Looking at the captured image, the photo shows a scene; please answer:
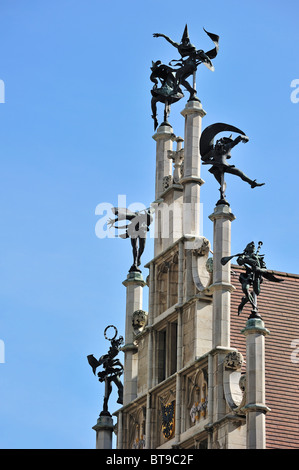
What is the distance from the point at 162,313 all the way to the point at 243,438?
684cm

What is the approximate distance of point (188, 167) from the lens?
5281 centimetres

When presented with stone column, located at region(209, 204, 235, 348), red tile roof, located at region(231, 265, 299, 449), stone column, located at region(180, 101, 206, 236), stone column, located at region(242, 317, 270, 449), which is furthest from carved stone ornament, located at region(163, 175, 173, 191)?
stone column, located at region(242, 317, 270, 449)

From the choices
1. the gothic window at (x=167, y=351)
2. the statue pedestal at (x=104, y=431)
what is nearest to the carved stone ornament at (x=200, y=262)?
the gothic window at (x=167, y=351)

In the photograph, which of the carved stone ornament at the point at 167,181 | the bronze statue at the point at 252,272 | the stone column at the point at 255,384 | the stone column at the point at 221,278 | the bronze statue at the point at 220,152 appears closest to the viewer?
the stone column at the point at 255,384

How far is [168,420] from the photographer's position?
50.7 m

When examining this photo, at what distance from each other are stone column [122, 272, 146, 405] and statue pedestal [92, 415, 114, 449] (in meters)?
1.52

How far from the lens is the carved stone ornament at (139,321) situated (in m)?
54.2

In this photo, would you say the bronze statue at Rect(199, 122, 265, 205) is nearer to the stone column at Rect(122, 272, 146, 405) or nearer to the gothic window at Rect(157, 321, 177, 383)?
the gothic window at Rect(157, 321, 177, 383)

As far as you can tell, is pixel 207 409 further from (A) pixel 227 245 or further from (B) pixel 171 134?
(B) pixel 171 134

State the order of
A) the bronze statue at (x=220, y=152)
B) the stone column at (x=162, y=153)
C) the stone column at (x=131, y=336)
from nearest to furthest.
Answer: the bronze statue at (x=220, y=152) < the stone column at (x=131, y=336) < the stone column at (x=162, y=153)

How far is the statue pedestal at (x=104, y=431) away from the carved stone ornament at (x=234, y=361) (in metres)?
7.73

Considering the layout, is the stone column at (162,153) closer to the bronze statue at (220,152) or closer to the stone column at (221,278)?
the bronze statue at (220,152)
